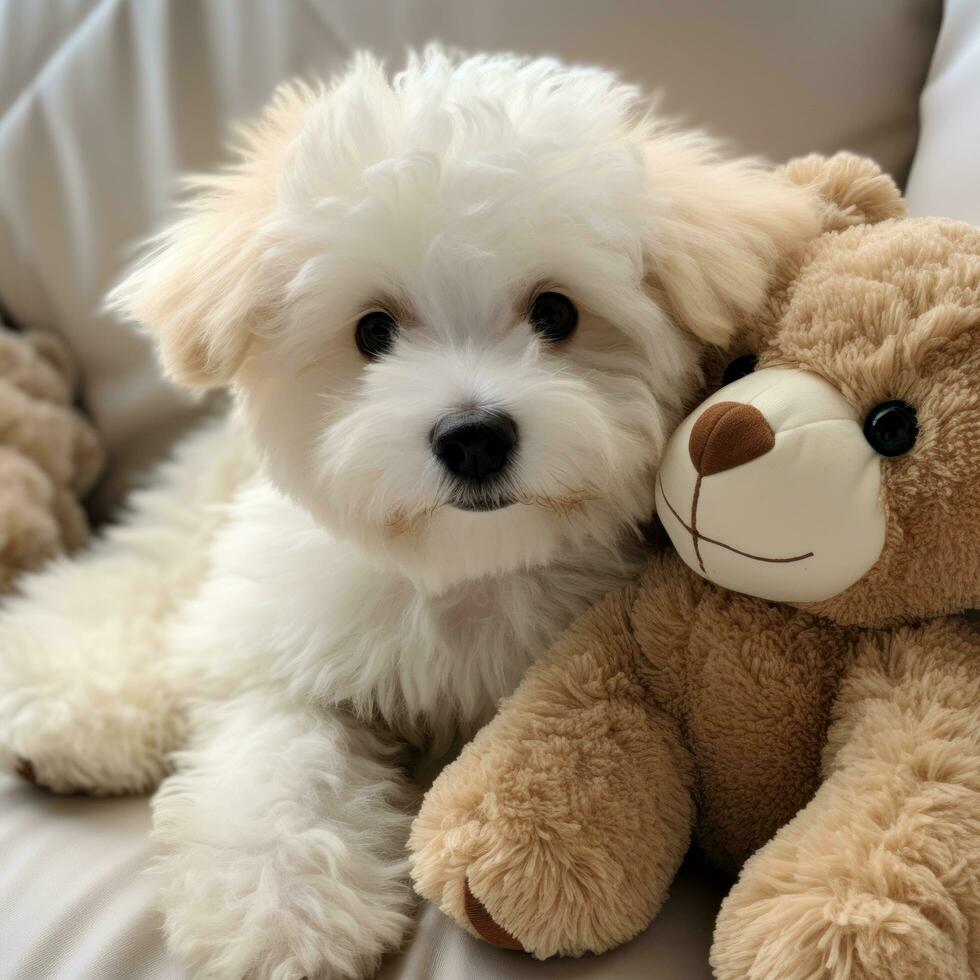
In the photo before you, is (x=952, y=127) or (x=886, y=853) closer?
(x=886, y=853)

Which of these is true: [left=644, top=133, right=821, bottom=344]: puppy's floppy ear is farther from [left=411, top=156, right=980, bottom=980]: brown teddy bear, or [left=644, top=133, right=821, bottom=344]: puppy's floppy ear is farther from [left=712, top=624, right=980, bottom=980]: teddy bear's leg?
[left=712, top=624, right=980, bottom=980]: teddy bear's leg

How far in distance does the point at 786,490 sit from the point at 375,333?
1.50ft

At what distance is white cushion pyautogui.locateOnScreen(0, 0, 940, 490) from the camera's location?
56.0 inches

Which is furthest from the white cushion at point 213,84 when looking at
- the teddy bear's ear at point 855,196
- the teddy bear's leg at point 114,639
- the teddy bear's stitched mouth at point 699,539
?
the teddy bear's stitched mouth at point 699,539

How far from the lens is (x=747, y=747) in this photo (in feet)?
3.00

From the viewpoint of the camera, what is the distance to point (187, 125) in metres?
1.69

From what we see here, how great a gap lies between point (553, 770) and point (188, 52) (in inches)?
54.1

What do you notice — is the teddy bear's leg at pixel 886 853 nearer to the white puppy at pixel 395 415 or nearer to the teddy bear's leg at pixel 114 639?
the white puppy at pixel 395 415

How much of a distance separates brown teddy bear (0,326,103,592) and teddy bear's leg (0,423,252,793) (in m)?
0.06

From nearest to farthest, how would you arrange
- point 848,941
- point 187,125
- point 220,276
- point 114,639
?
point 848,941
point 220,276
point 114,639
point 187,125

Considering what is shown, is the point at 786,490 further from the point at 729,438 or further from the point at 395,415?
the point at 395,415

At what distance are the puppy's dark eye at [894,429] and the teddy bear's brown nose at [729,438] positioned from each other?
0.09m

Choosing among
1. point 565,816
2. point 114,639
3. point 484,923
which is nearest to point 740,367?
point 565,816

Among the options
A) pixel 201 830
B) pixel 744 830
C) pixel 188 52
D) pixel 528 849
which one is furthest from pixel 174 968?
pixel 188 52
